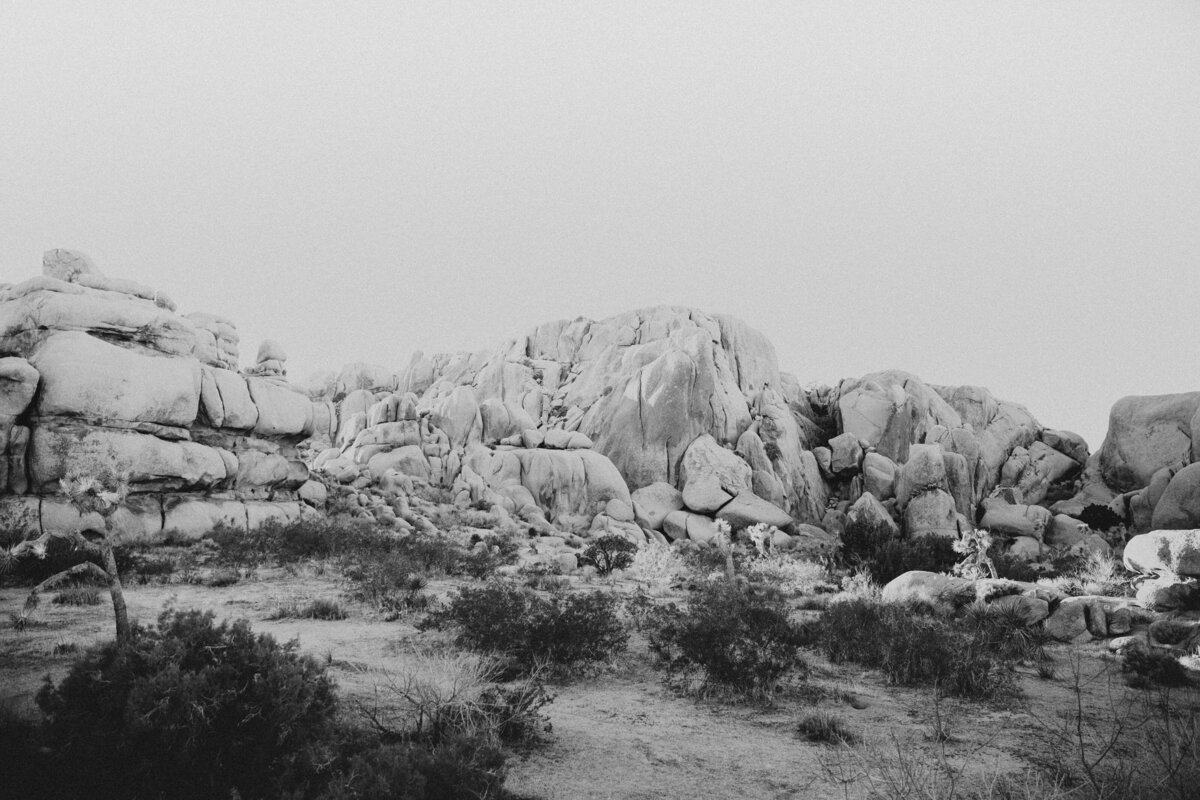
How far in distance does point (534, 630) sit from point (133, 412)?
19491 mm

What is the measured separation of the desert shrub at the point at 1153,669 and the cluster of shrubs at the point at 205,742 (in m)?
9.70

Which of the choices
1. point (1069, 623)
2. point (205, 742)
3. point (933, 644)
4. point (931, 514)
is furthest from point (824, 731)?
point (931, 514)

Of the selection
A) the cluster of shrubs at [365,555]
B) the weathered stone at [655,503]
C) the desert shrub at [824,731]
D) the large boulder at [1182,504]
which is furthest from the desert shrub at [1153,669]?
the weathered stone at [655,503]

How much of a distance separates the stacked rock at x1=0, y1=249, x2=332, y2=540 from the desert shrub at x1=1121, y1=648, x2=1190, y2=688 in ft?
79.9

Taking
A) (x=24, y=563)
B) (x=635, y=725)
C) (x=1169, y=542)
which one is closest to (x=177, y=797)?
(x=635, y=725)

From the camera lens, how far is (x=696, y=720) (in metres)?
7.41

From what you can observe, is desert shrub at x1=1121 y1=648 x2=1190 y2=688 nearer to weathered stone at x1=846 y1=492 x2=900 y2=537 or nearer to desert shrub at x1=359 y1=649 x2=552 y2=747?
desert shrub at x1=359 y1=649 x2=552 y2=747

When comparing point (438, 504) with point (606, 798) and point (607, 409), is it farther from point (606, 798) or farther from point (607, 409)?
point (606, 798)

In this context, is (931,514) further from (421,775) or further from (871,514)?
(421,775)

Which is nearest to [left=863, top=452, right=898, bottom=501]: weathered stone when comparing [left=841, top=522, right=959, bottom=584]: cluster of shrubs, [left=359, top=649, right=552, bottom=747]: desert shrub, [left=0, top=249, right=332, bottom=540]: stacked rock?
A: [left=841, top=522, right=959, bottom=584]: cluster of shrubs

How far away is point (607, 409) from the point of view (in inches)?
1774

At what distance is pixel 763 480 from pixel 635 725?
35.9m

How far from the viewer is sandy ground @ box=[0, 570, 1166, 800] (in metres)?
5.65

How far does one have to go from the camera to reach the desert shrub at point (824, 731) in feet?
22.1
